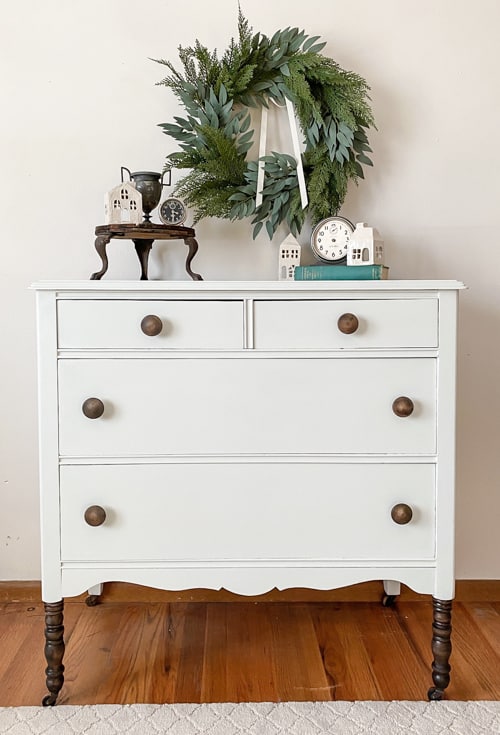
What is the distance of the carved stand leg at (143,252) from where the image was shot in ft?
5.97

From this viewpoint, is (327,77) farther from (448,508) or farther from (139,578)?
(139,578)

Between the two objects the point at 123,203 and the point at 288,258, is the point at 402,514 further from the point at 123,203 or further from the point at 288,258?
the point at 123,203

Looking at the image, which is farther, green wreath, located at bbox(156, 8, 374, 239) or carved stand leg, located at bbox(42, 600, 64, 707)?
green wreath, located at bbox(156, 8, 374, 239)

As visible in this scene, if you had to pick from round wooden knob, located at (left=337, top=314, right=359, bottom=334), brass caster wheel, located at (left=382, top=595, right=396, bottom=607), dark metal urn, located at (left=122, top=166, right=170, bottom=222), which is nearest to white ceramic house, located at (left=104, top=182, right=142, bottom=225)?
dark metal urn, located at (left=122, top=166, right=170, bottom=222)

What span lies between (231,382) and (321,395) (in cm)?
19

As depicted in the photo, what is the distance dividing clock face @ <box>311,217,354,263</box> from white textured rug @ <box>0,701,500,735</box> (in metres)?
1.06

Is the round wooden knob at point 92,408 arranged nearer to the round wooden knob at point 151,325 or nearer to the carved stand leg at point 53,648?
the round wooden knob at point 151,325

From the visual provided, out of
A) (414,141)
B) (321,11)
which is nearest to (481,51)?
(414,141)

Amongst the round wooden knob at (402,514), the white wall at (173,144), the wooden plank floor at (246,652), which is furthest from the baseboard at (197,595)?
the round wooden knob at (402,514)

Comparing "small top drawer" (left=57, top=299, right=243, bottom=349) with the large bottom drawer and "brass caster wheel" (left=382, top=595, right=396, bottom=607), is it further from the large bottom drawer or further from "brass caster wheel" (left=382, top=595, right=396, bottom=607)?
"brass caster wheel" (left=382, top=595, right=396, bottom=607)

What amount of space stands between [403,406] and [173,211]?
80 centimetres

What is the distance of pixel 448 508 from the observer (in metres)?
1.48

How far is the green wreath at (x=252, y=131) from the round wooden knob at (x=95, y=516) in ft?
2.74

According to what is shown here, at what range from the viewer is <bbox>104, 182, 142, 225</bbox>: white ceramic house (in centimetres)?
167
